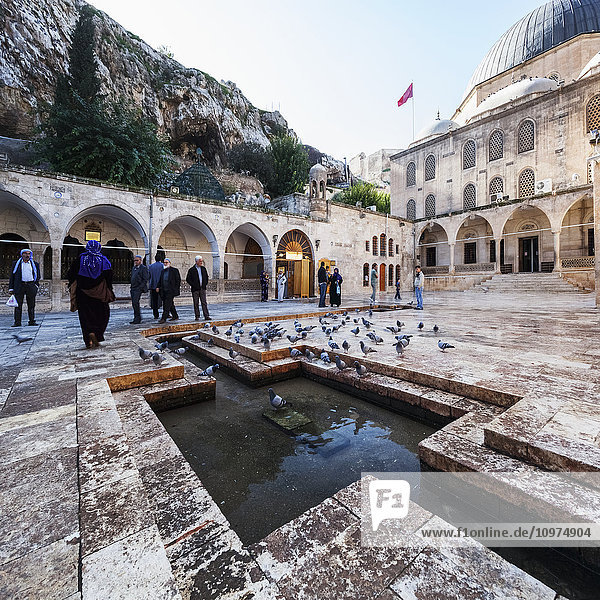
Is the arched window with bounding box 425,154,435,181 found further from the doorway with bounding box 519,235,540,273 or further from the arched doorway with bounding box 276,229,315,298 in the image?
the arched doorway with bounding box 276,229,315,298

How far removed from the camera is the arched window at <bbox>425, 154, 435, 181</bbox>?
27.9 meters

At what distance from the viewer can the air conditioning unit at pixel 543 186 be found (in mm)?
20281

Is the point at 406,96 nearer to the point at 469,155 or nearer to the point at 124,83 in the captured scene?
the point at 469,155

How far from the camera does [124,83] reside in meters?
23.0

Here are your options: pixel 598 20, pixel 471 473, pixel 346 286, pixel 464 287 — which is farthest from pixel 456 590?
pixel 598 20

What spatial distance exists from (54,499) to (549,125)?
30.4 metres

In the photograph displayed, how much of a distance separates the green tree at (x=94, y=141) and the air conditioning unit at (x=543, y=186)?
24.1 meters

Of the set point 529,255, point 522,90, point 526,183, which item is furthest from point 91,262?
point 522,90

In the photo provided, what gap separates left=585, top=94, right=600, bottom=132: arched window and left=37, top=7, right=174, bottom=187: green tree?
26886 mm

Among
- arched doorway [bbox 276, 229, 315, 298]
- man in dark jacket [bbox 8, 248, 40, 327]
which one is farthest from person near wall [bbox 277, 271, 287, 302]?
man in dark jacket [bbox 8, 248, 40, 327]

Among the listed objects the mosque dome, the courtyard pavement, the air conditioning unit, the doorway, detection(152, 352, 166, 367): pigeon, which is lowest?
the courtyard pavement

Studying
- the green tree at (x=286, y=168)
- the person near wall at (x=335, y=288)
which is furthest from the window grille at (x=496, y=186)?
the person near wall at (x=335, y=288)

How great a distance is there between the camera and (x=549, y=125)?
21516mm

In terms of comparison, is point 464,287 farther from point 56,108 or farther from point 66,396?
point 56,108
